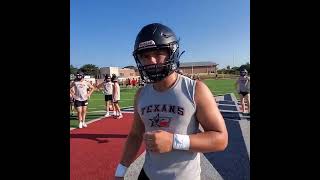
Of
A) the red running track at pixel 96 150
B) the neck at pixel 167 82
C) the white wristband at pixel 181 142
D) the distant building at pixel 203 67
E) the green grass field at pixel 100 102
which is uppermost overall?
the distant building at pixel 203 67

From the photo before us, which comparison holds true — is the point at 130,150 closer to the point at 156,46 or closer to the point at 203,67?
the point at 156,46

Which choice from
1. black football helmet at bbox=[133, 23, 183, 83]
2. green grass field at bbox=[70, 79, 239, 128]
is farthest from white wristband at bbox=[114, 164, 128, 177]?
green grass field at bbox=[70, 79, 239, 128]

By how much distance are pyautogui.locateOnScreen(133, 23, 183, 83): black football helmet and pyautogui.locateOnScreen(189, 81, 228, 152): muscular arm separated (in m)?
0.27

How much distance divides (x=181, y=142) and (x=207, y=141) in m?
0.17

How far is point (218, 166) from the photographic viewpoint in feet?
19.8

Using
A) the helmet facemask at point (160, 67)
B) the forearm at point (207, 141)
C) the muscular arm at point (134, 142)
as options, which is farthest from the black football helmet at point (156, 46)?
the forearm at point (207, 141)

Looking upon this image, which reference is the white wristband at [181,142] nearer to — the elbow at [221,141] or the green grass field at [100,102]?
the elbow at [221,141]

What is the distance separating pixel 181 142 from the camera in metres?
2.22

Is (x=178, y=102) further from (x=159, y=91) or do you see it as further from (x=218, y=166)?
(x=218, y=166)

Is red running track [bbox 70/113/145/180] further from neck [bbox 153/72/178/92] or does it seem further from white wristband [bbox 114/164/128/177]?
neck [bbox 153/72/178/92]

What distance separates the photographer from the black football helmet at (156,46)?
2.38 metres

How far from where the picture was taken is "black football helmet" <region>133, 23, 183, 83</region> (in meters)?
2.38
